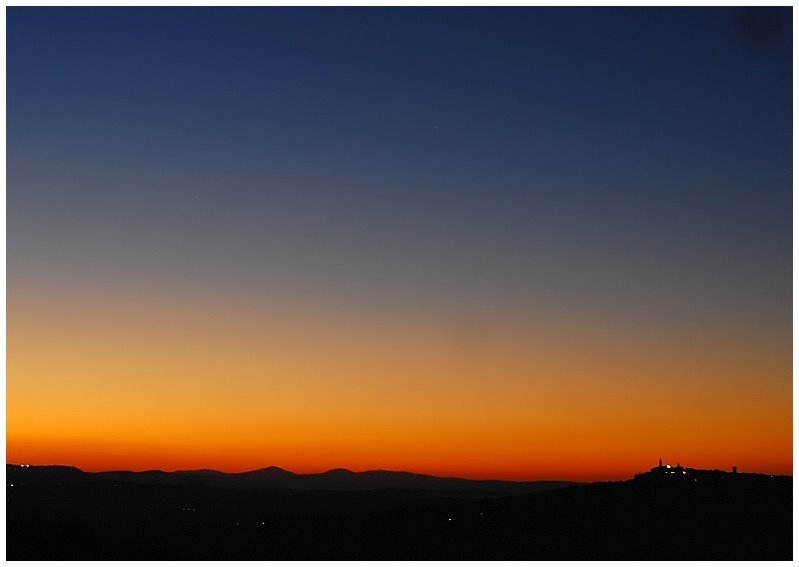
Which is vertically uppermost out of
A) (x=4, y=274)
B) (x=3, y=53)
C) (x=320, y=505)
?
(x=3, y=53)

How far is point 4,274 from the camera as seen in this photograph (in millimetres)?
6141

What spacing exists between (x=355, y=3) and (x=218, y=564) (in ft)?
11.7

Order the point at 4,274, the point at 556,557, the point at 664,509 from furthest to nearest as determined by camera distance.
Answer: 1. the point at 664,509
2. the point at 556,557
3. the point at 4,274

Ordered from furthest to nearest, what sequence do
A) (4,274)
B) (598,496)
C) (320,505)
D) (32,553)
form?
1. (320,505)
2. (598,496)
3. (32,553)
4. (4,274)

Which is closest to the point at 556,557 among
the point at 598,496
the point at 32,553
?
the point at 598,496

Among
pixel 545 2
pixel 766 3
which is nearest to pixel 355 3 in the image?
pixel 545 2

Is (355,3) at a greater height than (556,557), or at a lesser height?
greater

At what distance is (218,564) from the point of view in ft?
21.1

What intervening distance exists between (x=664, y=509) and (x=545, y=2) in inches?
1408

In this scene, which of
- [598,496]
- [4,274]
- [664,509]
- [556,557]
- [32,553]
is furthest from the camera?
[598,496]

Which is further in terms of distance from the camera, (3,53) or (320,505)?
(320,505)

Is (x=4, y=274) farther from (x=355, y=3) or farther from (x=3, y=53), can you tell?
(x=355, y=3)

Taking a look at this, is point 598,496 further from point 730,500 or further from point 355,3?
point 355,3

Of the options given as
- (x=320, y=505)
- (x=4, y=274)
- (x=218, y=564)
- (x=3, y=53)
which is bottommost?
(x=320, y=505)
